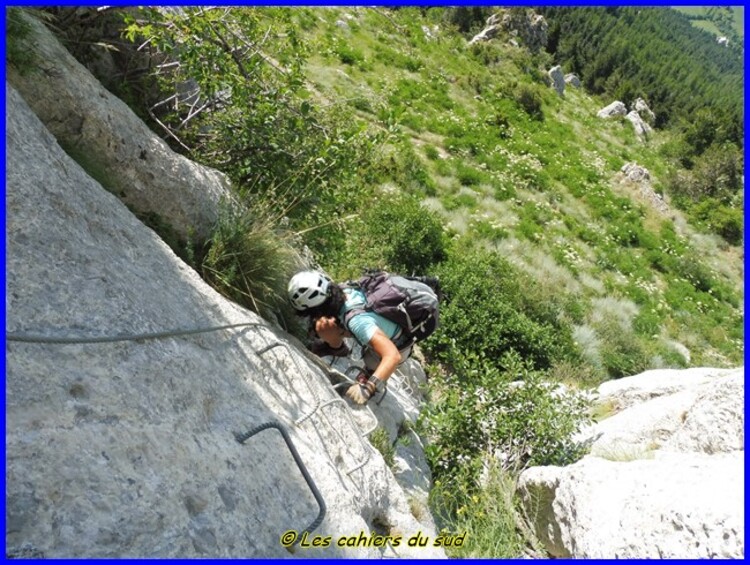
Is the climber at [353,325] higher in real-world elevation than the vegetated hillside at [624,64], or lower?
lower

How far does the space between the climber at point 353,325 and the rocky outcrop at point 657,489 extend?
5.51ft

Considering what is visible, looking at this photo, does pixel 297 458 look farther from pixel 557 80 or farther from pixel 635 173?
pixel 557 80

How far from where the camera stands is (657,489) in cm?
332

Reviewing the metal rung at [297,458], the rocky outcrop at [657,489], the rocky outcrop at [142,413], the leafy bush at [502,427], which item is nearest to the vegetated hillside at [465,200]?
the leafy bush at [502,427]

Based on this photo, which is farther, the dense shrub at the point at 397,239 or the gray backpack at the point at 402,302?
the dense shrub at the point at 397,239

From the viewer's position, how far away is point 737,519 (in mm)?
2787

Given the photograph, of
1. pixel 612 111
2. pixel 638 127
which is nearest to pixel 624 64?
pixel 612 111

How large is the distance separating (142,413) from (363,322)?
2008 mm

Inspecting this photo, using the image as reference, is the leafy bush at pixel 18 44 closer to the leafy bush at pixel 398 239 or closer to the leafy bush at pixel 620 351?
the leafy bush at pixel 398 239

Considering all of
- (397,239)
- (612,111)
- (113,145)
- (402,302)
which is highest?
(612,111)

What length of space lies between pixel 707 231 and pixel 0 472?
21048mm

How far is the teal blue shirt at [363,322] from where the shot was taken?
3.94 m

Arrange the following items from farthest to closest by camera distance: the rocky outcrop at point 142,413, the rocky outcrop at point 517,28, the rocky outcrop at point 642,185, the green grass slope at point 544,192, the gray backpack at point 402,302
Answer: the rocky outcrop at point 517,28, the rocky outcrop at point 642,185, the green grass slope at point 544,192, the gray backpack at point 402,302, the rocky outcrop at point 142,413

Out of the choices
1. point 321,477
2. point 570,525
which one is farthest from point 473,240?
point 321,477
